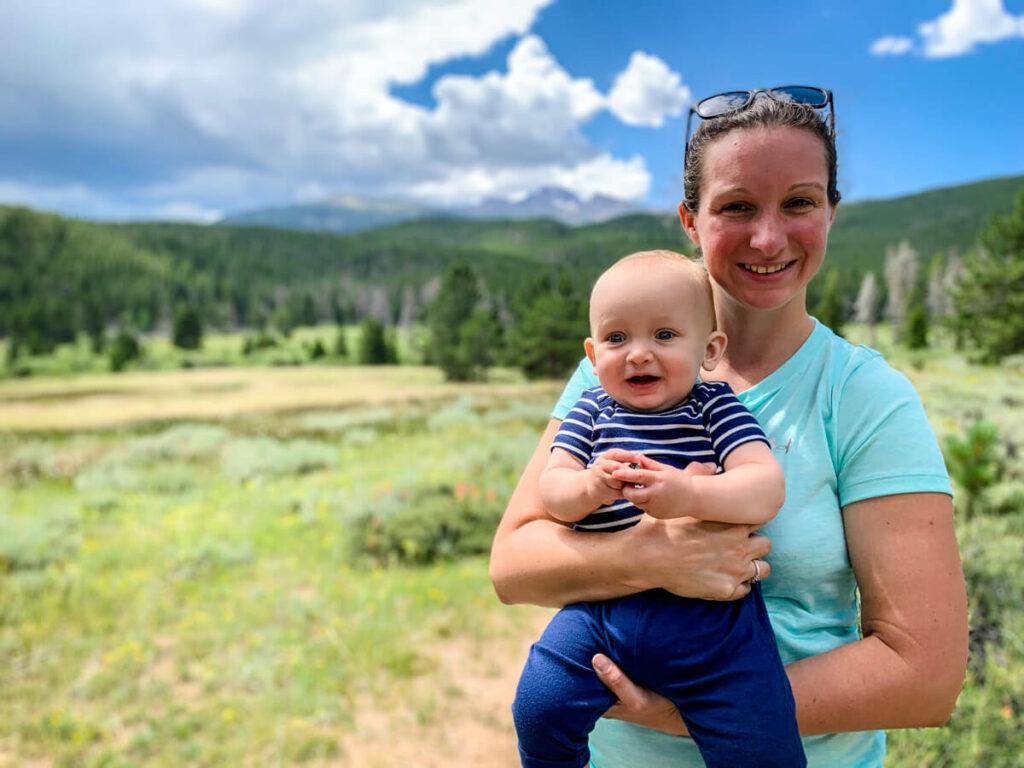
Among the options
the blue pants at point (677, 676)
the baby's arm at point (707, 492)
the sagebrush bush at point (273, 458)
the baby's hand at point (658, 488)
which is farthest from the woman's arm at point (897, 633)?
the sagebrush bush at point (273, 458)

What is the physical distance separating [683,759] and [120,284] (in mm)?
35528

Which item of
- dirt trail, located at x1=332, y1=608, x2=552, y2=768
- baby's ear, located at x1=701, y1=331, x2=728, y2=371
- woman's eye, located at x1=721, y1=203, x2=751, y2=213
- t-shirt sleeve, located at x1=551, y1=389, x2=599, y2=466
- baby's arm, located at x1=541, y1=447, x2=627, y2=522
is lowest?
dirt trail, located at x1=332, y1=608, x2=552, y2=768

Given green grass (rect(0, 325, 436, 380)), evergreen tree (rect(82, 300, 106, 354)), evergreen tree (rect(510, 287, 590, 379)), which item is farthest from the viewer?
evergreen tree (rect(82, 300, 106, 354))

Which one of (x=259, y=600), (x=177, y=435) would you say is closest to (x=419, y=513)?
(x=259, y=600)

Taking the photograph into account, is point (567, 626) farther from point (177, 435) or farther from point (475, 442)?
point (177, 435)

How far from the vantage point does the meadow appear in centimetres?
563

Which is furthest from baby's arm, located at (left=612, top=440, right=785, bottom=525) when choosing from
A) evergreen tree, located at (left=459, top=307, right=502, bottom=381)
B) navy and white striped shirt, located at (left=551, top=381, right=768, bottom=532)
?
evergreen tree, located at (left=459, top=307, right=502, bottom=381)

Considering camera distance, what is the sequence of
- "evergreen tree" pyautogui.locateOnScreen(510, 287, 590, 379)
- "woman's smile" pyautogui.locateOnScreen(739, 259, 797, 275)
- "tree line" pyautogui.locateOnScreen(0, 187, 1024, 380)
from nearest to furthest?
"woman's smile" pyautogui.locateOnScreen(739, 259, 797, 275)
"evergreen tree" pyautogui.locateOnScreen(510, 287, 590, 379)
"tree line" pyautogui.locateOnScreen(0, 187, 1024, 380)

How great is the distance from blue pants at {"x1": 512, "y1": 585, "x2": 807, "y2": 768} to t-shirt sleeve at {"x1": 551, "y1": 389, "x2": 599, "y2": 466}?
375 mm

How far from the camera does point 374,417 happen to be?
59.5ft

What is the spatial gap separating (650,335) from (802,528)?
0.58 metres

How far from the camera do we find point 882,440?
→ 1.42 metres

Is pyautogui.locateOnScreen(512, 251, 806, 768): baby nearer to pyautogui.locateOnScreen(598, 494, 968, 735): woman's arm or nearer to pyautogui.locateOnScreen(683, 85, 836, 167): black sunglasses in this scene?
pyautogui.locateOnScreen(598, 494, 968, 735): woman's arm

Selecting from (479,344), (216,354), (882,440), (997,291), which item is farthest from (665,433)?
(997,291)
